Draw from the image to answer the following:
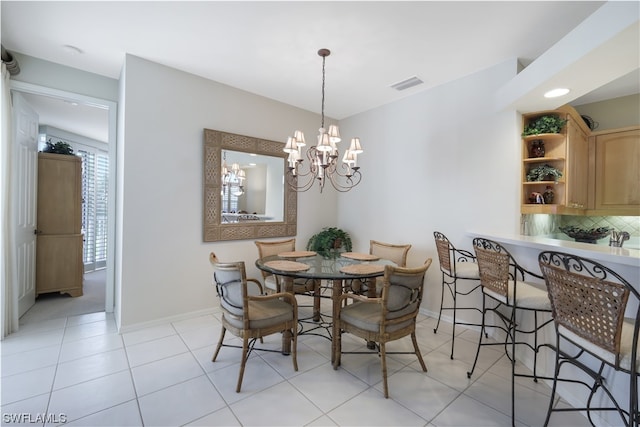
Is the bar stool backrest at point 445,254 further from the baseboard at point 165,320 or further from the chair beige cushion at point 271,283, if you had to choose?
the baseboard at point 165,320

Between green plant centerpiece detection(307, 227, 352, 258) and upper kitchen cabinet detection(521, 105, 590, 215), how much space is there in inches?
94.1

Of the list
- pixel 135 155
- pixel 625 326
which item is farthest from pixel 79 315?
pixel 625 326

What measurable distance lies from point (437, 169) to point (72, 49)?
4239 millimetres

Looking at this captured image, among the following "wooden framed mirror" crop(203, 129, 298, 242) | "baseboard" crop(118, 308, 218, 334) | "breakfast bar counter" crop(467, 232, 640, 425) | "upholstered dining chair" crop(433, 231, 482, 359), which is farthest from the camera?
"wooden framed mirror" crop(203, 129, 298, 242)

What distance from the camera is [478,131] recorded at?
3180 millimetres

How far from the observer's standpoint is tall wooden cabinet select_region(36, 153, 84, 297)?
12.8 ft

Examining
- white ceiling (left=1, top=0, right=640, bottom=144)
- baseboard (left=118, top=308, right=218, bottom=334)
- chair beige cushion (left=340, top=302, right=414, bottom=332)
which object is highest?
white ceiling (left=1, top=0, right=640, bottom=144)

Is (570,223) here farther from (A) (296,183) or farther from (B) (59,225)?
(B) (59,225)

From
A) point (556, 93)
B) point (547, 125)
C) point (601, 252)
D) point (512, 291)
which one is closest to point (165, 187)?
point (512, 291)

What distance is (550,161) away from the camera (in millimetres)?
3006

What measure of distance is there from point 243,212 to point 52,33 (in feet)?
8.36

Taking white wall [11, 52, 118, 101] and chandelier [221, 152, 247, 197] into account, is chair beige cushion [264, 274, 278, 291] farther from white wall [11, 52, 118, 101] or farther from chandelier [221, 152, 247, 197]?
white wall [11, 52, 118, 101]

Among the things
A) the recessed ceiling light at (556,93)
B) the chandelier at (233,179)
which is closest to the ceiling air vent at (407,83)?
the recessed ceiling light at (556,93)

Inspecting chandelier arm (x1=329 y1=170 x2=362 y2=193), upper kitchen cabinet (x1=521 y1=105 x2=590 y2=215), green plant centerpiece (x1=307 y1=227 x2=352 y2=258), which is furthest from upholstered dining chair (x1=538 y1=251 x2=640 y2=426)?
chandelier arm (x1=329 y1=170 x2=362 y2=193)
